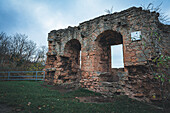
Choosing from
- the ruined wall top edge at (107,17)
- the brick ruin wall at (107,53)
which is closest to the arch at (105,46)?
the brick ruin wall at (107,53)

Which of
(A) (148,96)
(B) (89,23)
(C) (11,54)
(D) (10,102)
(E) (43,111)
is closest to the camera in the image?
(E) (43,111)

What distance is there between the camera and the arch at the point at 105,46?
22.3ft

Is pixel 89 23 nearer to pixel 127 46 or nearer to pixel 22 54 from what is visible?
pixel 127 46

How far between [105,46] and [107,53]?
54cm

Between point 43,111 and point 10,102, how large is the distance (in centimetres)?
126

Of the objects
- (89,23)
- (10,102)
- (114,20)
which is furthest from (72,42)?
(10,102)

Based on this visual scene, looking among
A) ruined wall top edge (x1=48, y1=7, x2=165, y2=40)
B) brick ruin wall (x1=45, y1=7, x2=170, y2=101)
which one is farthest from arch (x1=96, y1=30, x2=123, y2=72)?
ruined wall top edge (x1=48, y1=7, x2=165, y2=40)

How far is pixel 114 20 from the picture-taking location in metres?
6.21

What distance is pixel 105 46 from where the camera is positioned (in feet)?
24.5

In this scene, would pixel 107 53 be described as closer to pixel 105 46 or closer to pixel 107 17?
pixel 105 46

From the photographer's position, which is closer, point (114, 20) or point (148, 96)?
point (148, 96)

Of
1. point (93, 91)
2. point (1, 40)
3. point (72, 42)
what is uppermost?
point (1, 40)

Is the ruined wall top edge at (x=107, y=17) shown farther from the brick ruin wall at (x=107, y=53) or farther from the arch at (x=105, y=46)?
the arch at (x=105, y=46)

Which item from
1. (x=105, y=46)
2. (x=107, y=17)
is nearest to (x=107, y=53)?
(x=105, y=46)
